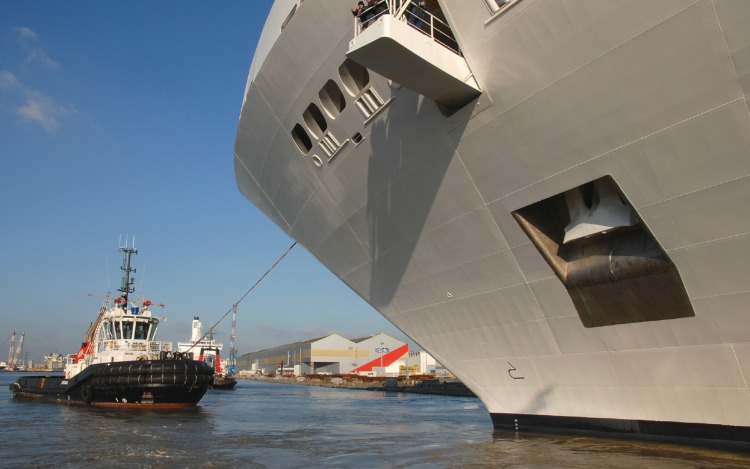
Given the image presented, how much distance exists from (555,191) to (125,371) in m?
19.9

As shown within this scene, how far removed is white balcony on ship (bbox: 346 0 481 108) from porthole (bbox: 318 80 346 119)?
187cm

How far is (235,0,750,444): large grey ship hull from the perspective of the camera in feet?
18.4

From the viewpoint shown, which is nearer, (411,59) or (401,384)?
(411,59)

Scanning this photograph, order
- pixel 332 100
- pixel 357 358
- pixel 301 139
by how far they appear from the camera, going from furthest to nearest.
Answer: pixel 357 358, pixel 301 139, pixel 332 100

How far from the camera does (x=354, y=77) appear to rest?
8414 mm

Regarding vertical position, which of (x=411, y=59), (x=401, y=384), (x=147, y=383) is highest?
(x=411, y=59)

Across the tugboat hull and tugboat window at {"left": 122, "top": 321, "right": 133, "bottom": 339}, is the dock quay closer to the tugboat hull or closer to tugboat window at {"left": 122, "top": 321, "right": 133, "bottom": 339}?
the tugboat hull

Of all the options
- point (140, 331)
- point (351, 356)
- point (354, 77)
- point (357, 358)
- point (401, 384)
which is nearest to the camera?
point (354, 77)

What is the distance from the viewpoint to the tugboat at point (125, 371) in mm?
21328

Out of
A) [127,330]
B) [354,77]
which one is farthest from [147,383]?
[354,77]

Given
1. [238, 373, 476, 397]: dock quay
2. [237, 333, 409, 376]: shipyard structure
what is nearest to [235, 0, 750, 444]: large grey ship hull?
[238, 373, 476, 397]: dock quay

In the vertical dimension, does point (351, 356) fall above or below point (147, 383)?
above

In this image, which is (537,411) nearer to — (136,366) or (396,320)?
(396,320)

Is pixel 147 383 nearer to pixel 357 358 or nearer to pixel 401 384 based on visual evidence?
pixel 401 384
